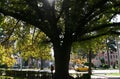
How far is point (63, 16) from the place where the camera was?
2591 cm

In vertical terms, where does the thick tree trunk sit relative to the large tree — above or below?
below

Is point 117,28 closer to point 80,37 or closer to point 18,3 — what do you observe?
point 80,37

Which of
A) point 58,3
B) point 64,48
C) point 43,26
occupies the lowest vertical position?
point 64,48

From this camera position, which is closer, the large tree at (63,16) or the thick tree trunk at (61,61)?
the large tree at (63,16)

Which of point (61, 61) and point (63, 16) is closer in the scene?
point (63, 16)

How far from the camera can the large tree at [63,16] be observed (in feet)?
77.1

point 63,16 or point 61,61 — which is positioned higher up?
point 63,16

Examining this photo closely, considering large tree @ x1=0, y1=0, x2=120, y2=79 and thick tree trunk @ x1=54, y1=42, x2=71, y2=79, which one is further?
thick tree trunk @ x1=54, y1=42, x2=71, y2=79

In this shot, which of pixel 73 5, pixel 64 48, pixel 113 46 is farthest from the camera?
pixel 113 46

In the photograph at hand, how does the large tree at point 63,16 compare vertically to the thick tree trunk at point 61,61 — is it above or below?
above

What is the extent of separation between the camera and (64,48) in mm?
27609

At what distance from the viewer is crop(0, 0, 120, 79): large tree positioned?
23.5 metres

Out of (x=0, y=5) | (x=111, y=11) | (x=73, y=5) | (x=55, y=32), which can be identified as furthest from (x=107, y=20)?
(x=0, y=5)

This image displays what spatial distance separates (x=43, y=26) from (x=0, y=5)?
14.5 ft
